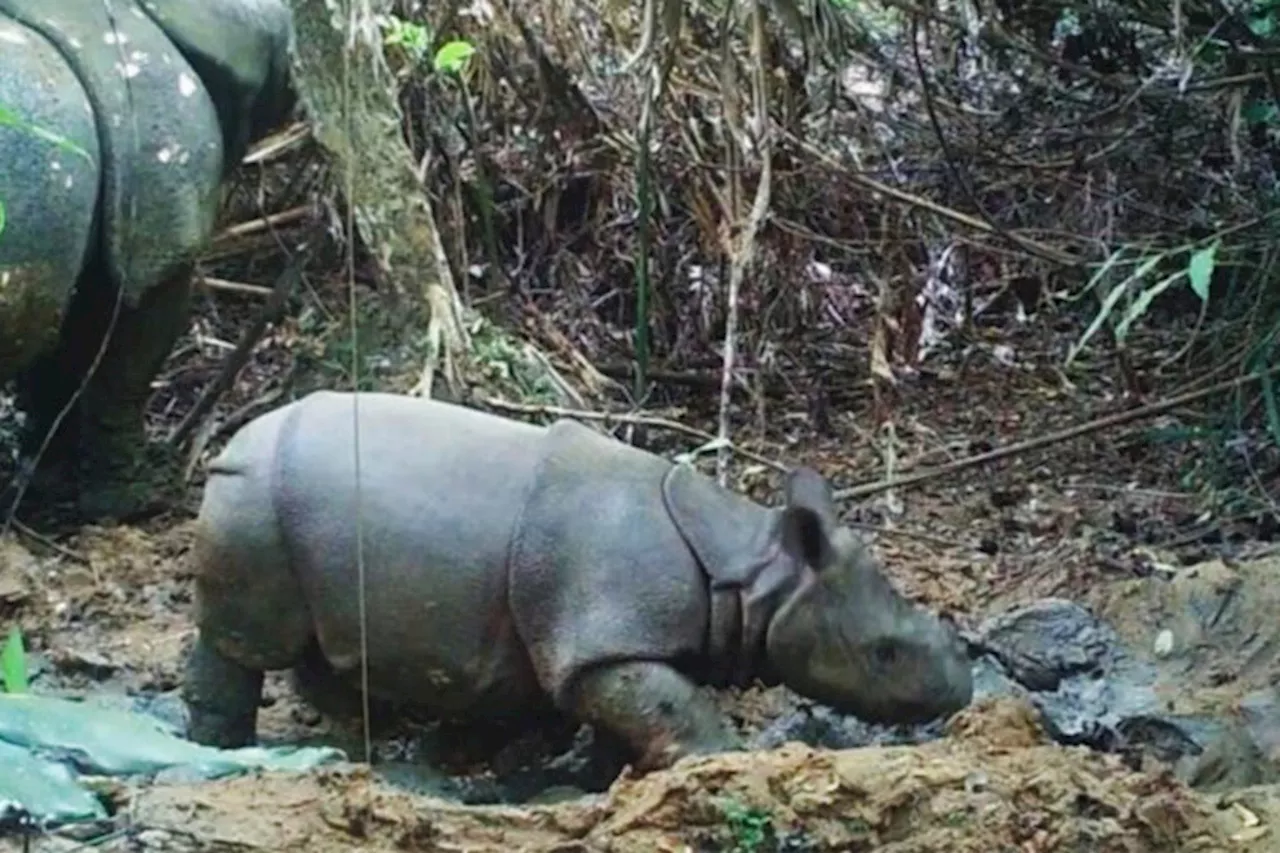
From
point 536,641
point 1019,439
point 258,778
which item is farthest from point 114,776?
point 1019,439

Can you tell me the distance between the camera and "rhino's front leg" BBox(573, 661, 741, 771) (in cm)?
369

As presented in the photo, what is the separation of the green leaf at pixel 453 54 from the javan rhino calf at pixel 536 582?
206 cm

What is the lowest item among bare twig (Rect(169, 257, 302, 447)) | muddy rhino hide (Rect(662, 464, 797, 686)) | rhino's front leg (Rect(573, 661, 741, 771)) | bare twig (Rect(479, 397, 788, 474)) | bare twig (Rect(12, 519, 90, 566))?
bare twig (Rect(12, 519, 90, 566))

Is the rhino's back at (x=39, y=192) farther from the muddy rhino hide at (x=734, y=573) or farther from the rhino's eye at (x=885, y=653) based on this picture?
the rhino's eye at (x=885, y=653)

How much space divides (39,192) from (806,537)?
6.24 feet

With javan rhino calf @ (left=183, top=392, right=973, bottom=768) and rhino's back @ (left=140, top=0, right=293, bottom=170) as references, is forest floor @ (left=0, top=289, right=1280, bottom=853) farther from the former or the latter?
rhino's back @ (left=140, top=0, right=293, bottom=170)

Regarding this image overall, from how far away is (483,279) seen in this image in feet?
21.6

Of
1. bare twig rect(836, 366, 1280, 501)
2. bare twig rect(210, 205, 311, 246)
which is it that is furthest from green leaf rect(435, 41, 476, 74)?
bare twig rect(836, 366, 1280, 501)

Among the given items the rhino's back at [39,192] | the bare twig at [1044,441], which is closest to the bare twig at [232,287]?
the rhino's back at [39,192]

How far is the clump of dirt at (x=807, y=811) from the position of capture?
2604 mm

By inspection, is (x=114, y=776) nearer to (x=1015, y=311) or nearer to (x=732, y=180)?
(x=732, y=180)

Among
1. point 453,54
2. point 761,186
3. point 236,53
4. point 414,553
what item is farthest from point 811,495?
point 453,54

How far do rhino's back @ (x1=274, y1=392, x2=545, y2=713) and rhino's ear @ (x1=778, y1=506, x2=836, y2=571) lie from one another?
458 mm

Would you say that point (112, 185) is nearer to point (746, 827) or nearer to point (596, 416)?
point (596, 416)
